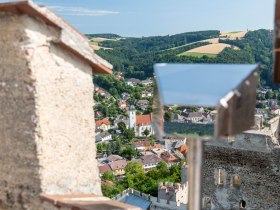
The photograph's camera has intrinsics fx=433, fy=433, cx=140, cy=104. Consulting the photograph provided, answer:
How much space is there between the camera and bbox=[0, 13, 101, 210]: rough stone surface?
4.36m

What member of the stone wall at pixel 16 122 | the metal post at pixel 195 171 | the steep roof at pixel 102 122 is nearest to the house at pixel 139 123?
the steep roof at pixel 102 122

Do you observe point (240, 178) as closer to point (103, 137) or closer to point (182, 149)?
point (182, 149)

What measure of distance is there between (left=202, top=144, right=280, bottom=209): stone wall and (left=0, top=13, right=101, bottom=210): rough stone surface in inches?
364

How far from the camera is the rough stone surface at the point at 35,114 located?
4355 mm

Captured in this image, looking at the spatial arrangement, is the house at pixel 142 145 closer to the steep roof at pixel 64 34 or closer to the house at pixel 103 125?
the house at pixel 103 125

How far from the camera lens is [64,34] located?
179 inches

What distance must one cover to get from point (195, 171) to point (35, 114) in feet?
6.35

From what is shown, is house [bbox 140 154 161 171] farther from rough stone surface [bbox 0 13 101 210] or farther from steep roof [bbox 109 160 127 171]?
rough stone surface [bbox 0 13 101 210]

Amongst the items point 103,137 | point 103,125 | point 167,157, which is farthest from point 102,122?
point 167,157

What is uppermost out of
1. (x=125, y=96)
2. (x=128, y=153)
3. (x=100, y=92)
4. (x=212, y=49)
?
(x=212, y=49)

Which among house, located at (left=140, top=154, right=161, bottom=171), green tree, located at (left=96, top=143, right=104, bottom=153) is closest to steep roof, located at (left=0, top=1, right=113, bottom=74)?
house, located at (left=140, top=154, right=161, bottom=171)

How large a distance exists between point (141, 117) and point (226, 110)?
95.7 meters

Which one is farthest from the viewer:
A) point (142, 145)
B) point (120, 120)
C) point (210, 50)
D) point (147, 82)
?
point (147, 82)

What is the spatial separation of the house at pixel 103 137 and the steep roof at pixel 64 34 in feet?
268
